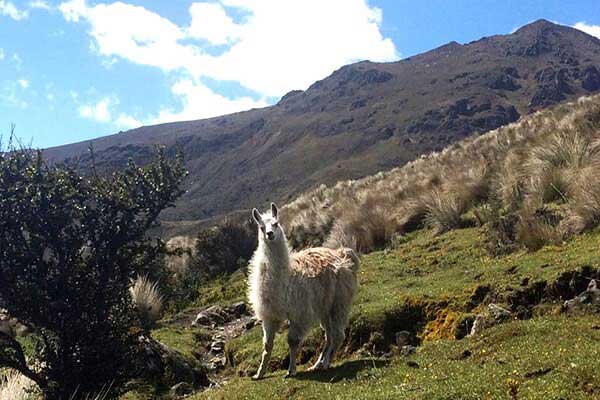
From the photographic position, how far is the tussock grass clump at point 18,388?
7.90 m

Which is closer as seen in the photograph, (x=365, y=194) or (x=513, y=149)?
(x=513, y=149)

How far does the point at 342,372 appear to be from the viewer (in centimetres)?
841

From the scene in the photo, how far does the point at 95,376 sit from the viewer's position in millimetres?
9719

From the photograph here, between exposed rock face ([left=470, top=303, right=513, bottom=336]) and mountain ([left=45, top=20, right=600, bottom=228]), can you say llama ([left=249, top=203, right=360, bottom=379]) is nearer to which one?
exposed rock face ([left=470, top=303, right=513, bottom=336])

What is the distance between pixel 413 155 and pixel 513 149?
120863 mm

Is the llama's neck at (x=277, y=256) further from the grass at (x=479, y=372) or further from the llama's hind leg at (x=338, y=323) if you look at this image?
the grass at (x=479, y=372)

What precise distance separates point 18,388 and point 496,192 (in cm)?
1306

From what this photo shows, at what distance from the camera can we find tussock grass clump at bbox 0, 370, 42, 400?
790 cm

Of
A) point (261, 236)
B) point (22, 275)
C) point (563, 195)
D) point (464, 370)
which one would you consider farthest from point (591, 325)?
point (22, 275)

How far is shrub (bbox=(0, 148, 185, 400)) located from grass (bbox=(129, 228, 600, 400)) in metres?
2.22

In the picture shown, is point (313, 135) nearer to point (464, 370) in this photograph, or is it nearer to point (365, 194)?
point (365, 194)

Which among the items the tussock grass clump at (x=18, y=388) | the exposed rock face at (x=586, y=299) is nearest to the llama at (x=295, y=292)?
the exposed rock face at (x=586, y=299)

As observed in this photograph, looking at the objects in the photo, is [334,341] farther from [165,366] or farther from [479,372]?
→ [165,366]

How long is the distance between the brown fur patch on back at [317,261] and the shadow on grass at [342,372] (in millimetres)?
1473
